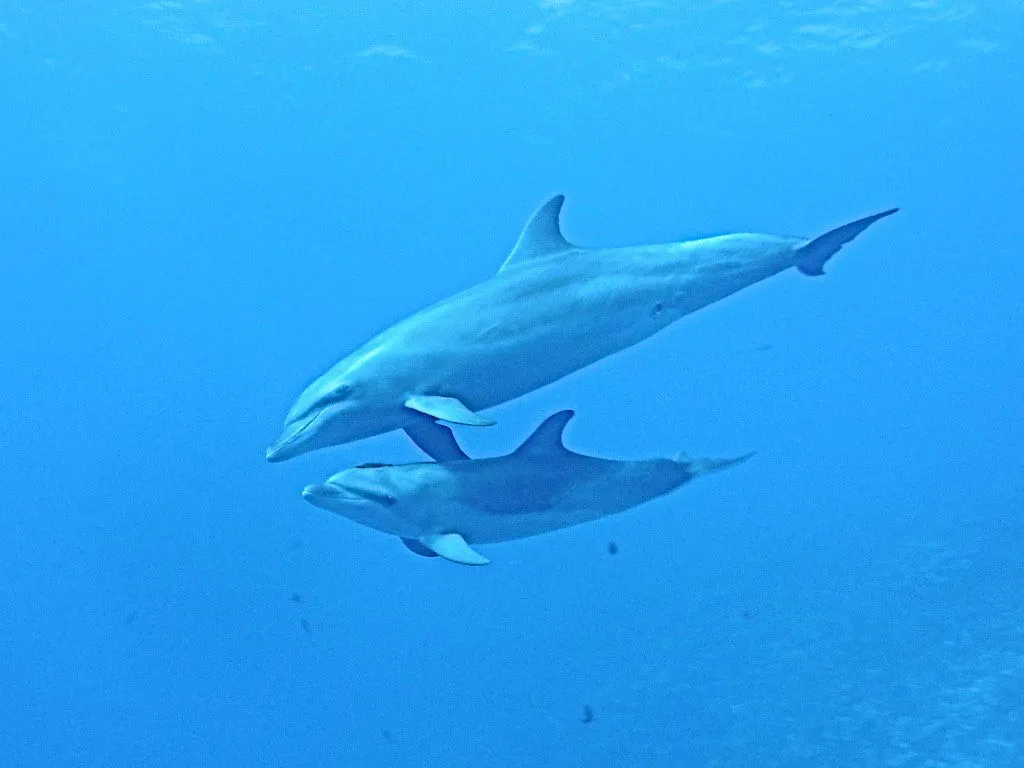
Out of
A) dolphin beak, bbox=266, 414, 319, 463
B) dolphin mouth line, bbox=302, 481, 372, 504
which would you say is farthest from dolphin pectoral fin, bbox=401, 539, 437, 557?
dolphin beak, bbox=266, 414, 319, 463

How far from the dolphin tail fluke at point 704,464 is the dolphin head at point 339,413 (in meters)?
1.90

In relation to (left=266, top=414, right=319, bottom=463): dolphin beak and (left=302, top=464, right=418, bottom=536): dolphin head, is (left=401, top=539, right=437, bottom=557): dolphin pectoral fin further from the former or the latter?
(left=266, top=414, right=319, bottom=463): dolphin beak

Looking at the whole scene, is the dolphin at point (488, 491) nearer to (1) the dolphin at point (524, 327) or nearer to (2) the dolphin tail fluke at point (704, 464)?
(2) the dolphin tail fluke at point (704, 464)

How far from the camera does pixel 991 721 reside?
42.3 ft

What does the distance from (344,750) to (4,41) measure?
31188 mm

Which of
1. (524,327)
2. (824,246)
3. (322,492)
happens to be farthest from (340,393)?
(824,246)

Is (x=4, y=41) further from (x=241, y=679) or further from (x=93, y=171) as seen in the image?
(x=241, y=679)

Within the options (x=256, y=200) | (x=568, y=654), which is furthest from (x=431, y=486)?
(x=256, y=200)

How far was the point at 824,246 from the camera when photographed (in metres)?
5.98

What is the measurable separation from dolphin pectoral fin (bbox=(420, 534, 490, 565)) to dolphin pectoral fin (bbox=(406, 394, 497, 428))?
77 cm

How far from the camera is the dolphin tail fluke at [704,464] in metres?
5.72

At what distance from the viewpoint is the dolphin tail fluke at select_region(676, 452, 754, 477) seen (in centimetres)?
572

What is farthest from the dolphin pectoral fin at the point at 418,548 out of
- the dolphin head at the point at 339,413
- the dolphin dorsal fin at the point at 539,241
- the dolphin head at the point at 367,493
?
the dolphin dorsal fin at the point at 539,241

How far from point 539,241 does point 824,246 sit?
196cm
